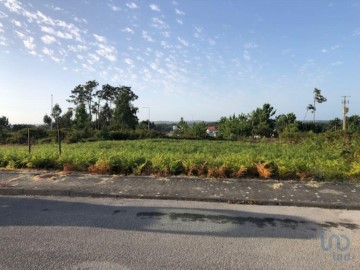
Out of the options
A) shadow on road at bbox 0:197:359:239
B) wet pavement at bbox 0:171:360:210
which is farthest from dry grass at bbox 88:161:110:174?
shadow on road at bbox 0:197:359:239

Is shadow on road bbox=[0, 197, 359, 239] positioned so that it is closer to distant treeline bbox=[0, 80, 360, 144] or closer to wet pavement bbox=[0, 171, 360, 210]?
wet pavement bbox=[0, 171, 360, 210]

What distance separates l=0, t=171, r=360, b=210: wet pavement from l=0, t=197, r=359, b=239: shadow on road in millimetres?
680

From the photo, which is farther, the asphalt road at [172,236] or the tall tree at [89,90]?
the tall tree at [89,90]

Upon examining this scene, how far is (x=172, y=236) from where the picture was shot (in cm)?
434

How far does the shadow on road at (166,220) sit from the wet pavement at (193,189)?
0.68 m

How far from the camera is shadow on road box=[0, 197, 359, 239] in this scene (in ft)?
15.0

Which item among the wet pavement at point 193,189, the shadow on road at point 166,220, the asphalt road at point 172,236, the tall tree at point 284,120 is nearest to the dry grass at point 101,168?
the wet pavement at point 193,189

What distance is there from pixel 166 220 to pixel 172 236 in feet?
2.15

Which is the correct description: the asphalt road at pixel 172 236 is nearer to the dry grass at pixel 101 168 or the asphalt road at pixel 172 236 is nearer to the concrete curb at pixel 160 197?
the concrete curb at pixel 160 197

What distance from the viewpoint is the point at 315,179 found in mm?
7570

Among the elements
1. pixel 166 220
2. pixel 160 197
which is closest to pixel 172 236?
pixel 166 220

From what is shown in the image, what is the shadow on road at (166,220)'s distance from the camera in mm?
4559

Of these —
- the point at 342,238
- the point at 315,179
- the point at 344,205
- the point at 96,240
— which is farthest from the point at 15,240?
the point at 315,179

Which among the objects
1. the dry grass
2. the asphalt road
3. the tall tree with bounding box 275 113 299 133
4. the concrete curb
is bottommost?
the asphalt road
